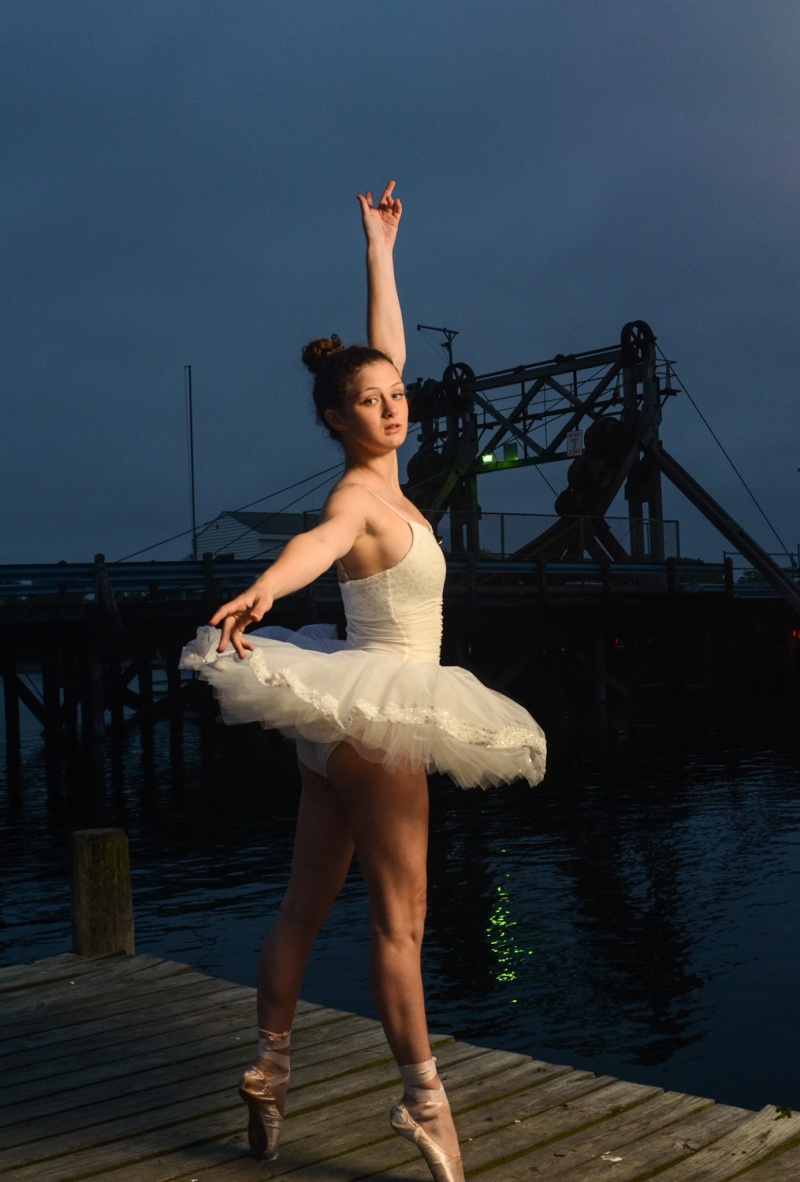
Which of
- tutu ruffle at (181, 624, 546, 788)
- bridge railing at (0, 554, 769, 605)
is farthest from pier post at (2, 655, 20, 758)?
tutu ruffle at (181, 624, 546, 788)

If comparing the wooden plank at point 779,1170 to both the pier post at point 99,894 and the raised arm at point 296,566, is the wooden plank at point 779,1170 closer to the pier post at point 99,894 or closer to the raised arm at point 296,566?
the raised arm at point 296,566

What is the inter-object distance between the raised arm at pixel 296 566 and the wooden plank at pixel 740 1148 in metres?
1.57

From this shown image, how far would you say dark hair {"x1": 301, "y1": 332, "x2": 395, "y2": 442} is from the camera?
2.96 metres

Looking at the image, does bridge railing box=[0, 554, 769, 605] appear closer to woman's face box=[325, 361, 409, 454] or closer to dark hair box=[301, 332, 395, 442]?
A: dark hair box=[301, 332, 395, 442]

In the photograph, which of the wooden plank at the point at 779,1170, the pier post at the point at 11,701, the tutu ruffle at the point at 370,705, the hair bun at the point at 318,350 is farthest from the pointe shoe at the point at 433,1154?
the pier post at the point at 11,701

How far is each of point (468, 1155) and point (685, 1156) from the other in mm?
513

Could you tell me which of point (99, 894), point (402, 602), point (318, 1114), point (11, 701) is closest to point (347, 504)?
point (402, 602)

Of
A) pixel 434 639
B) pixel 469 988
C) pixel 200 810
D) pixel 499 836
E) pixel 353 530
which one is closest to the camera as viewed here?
pixel 353 530

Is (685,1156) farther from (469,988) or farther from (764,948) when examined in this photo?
(764,948)

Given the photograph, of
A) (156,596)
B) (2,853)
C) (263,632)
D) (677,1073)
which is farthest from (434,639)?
(156,596)

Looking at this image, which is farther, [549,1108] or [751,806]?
[751,806]

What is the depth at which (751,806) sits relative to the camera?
542 inches

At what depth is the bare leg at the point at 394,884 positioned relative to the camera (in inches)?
104

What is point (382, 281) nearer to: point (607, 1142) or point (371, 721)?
point (371, 721)
